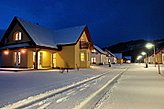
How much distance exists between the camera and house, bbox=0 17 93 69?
2642 cm

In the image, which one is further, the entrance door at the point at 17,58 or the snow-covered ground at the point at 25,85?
the entrance door at the point at 17,58

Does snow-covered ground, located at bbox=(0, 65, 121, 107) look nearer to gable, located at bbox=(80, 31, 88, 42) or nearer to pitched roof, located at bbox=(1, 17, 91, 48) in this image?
pitched roof, located at bbox=(1, 17, 91, 48)

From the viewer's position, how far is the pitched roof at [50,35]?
89.6 ft

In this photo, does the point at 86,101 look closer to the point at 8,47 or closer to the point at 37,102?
the point at 37,102

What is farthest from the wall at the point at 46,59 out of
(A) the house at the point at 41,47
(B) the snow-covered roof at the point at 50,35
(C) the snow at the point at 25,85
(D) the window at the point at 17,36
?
(C) the snow at the point at 25,85

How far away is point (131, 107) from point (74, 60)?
934 inches

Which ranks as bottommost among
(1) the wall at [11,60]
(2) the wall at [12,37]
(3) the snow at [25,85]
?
(3) the snow at [25,85]

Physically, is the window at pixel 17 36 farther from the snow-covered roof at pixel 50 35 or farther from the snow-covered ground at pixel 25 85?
the snow-covered ground at pixel 25 85

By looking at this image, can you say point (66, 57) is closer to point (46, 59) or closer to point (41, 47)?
point (46, 59)

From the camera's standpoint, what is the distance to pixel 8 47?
27.8 meters

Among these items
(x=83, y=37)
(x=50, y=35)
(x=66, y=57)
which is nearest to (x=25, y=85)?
(x=66, y=57)

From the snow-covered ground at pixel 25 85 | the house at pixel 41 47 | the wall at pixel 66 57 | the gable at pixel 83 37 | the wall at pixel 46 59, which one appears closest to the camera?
the snow-covered ground at pixel 25 85

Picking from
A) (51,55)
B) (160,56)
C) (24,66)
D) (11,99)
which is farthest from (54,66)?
(160,56)

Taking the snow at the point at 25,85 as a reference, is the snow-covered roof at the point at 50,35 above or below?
above
